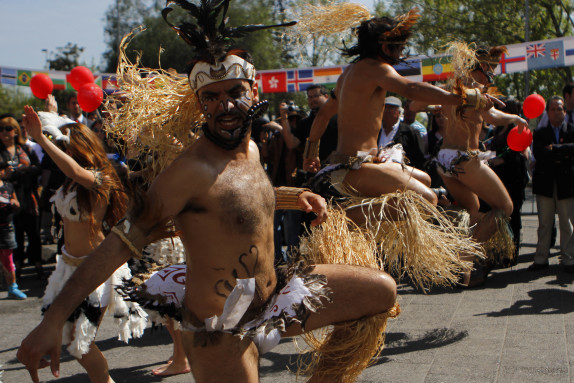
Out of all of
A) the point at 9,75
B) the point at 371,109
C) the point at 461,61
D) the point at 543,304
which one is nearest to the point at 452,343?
the point at 543,304

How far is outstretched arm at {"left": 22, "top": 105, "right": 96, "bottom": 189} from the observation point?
12.2 ft

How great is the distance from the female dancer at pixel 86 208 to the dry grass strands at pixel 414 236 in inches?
64.5

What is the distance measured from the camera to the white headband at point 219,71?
2686 millimetres

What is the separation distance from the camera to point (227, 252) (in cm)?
252

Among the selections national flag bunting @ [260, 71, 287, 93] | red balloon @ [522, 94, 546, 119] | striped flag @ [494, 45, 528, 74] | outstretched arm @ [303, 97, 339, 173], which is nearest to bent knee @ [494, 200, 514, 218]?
red balloon @ [522, 94, 546, 119]

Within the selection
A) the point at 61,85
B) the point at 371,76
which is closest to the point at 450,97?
the point at 371,76

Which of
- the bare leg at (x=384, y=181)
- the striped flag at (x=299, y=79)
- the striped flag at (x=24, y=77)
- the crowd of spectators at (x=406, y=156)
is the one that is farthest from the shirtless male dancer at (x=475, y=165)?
the striped flag at (x=24, y=77)

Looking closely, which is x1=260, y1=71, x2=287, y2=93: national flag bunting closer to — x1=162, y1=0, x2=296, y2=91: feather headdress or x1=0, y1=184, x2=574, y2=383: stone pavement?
x1=0, y1=184, x2=574, y2=383: stone pavement

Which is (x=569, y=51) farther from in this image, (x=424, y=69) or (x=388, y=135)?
(x=388, y=135)

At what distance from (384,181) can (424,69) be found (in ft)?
21.1

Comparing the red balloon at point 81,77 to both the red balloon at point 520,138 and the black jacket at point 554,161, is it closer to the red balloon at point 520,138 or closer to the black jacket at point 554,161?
the red balloon at point 520,138

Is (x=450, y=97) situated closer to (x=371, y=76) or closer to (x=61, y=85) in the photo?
(x=371, y=76)

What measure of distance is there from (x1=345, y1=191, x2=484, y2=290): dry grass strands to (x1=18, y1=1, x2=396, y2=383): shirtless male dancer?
117 cm

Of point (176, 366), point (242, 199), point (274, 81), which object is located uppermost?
point (274, 81)
